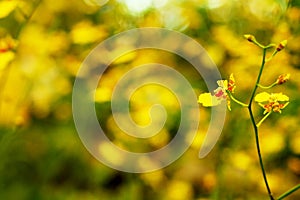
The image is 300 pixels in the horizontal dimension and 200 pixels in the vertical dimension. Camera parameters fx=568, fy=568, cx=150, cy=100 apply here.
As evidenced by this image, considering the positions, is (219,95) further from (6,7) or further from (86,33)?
(86,33)

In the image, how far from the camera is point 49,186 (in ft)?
3.97

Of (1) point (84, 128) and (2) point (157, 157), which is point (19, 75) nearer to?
(1) point (84, 128)

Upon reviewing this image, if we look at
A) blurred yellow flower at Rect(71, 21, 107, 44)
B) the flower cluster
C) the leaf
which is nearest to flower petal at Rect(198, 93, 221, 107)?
the flower cluster

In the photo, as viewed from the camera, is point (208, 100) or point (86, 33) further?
point (86, 33)

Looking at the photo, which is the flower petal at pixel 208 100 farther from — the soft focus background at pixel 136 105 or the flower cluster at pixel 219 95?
the soft focus background at pixel 136 105

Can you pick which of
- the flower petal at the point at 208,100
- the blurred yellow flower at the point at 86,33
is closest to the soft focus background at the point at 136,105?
the blurred yellow flower at the point at 86,33

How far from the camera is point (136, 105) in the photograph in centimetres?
116

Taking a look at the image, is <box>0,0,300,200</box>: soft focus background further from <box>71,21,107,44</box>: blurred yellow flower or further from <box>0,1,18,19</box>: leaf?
<box>0,1,18,19</box>: leaf

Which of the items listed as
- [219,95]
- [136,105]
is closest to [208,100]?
[219,95]

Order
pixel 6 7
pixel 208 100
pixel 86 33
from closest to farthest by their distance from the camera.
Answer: pixel 208 100 < pixel 6 7 < pixel 86 33

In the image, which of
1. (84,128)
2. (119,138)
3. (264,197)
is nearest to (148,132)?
(119,138)

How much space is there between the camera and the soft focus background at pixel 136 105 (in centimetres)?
106

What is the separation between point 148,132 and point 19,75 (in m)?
0.28

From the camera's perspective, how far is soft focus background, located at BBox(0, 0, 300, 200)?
41.7 inches
